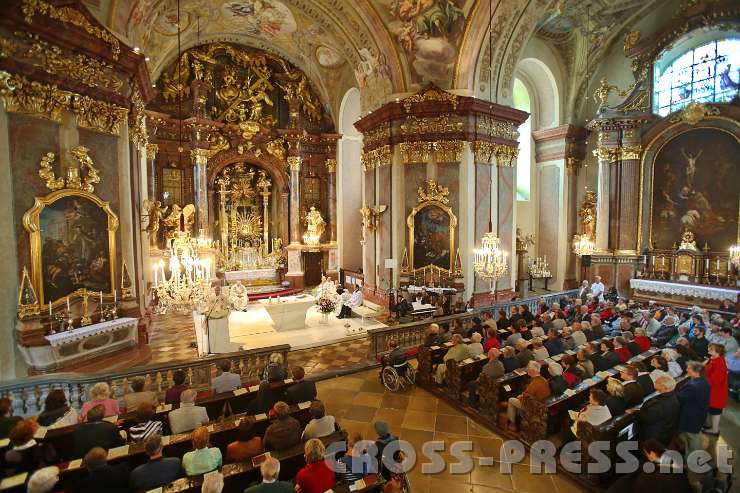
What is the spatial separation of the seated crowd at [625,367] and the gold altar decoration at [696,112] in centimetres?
758

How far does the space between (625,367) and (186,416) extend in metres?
6.38

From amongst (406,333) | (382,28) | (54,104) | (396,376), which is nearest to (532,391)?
(396,376)

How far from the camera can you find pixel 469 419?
5.91m

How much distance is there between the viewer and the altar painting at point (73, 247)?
6852mm

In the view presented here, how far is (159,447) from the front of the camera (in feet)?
11.5

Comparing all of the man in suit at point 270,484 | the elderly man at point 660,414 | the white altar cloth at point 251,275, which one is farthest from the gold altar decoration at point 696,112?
the white altar cloth at point 251,275

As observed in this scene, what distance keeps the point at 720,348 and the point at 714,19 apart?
12.9m

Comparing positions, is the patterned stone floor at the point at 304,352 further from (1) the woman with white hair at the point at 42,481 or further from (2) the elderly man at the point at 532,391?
(1) the woman with white hair at the point at 42,481

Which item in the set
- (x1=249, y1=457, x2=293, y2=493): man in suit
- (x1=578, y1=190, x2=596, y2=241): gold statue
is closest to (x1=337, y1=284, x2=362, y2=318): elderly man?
(x1=249, y1=457, x2=293, y2=493): man in suit

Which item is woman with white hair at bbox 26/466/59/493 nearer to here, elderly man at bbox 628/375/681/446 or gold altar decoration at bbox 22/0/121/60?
elderly man at bbox 628/375/681/446

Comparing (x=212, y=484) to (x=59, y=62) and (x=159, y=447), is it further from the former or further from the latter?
(x=59, y=62)

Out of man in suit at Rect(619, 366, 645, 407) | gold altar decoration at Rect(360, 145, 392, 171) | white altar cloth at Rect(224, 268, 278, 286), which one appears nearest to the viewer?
man in suit at Rect(619, 366, 645, 407)

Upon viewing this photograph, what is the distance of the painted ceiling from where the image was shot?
444 inches

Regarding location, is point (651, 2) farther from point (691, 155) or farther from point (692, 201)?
point (692, 201)
